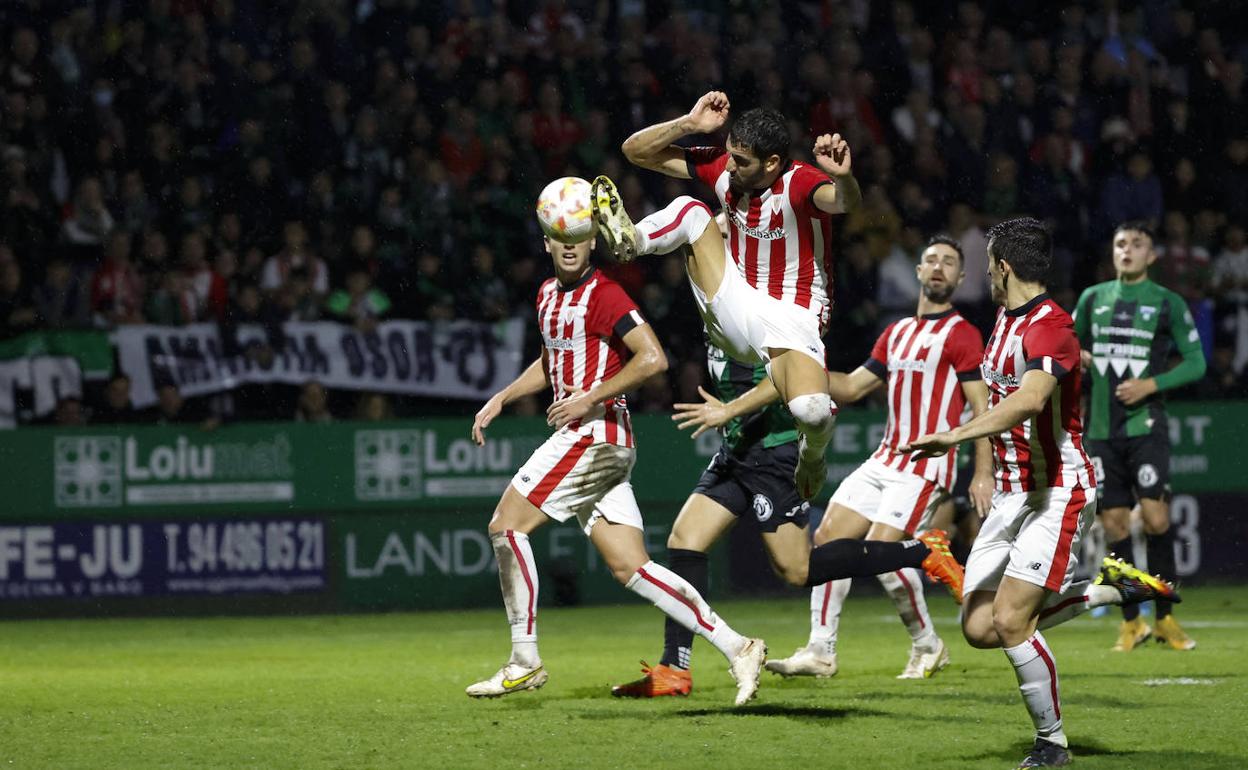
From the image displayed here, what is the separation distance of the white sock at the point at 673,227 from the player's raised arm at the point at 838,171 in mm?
496

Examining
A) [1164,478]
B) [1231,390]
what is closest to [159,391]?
[1164,478]

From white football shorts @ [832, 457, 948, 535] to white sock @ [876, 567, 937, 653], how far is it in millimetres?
267

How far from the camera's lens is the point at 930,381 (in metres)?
8.55

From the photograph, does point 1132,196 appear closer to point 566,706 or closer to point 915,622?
point 915,622

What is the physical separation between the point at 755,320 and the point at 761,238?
2.67 feet

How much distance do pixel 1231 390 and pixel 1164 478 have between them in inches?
179

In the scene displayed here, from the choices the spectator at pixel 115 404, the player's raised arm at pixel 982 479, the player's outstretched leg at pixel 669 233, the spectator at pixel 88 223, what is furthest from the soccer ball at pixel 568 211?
the spectator at pixel 88 223

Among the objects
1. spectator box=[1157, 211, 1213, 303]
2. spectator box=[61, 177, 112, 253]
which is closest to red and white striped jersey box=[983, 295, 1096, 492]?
spectator box=[1157, 211, 1213, 303]

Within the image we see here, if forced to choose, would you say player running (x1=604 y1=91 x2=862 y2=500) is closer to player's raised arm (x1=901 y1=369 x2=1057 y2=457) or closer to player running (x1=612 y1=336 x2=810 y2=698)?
player running (x1=612 y1=336 x2=810 y2=698)

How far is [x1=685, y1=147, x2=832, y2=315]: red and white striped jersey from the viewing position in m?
7.47

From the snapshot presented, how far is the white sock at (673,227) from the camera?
6.70 metres

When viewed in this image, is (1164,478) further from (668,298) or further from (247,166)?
(247,166)

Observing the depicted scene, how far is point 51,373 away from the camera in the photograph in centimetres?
1261

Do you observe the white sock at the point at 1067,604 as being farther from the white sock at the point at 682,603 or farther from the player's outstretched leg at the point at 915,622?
the player's outstretched leg at the point at 915,622
